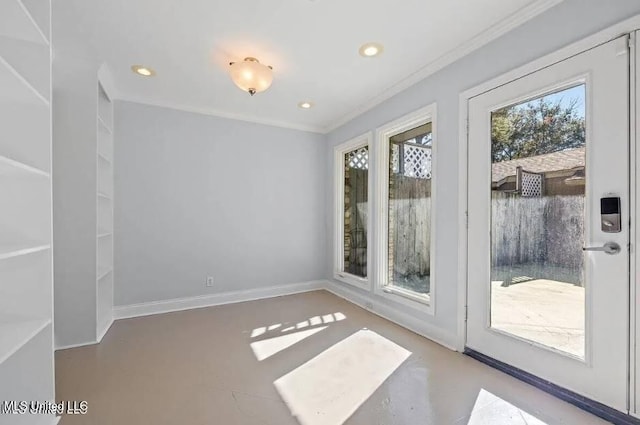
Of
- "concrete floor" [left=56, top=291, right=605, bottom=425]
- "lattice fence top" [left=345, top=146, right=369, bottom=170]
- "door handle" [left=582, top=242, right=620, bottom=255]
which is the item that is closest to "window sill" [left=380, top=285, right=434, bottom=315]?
"concrete floor" [left=56, top=291, right=605, bottom=425]

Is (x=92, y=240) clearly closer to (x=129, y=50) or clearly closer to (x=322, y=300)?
(x=129, y=50)

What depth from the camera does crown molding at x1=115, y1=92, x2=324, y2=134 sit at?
3343 mm

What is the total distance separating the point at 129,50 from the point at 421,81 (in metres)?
2.69

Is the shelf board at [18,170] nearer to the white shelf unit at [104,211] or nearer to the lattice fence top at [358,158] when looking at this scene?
the white shelf unit at [104,211]

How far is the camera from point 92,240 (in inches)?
101

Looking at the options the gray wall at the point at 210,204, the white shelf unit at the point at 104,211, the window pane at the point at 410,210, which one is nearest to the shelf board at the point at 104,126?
the white shelf unit at the point at 104,211

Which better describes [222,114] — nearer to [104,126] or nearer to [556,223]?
[104,126]

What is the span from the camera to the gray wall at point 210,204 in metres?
3.35

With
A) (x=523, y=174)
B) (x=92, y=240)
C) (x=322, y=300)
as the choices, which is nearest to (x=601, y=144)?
(x=523, y=174)

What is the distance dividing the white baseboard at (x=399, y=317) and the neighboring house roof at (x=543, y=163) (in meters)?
1.43

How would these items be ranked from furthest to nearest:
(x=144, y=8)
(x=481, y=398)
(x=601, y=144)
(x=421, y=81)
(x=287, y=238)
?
1. (x=287, y=238)
2. (x=421, y=81)
3. (x=144, y=8)
4. (x=481, y=398)
5. (x=601, y=144)

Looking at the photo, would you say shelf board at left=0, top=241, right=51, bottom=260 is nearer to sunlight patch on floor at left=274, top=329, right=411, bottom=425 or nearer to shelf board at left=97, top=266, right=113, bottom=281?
shelf board at left=97, top=266, right=113, bottom=281

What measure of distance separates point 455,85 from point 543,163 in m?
1.01

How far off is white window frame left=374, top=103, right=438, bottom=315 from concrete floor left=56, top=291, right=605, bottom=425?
357 millimetres
